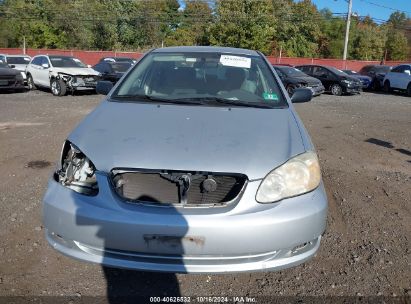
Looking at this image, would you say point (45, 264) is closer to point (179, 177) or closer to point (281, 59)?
point (179, 177)

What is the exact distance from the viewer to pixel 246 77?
3.92m

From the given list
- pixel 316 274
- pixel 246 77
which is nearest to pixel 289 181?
pixel 316 274

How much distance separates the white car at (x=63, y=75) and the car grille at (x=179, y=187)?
12613mm

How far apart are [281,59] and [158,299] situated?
35.6m

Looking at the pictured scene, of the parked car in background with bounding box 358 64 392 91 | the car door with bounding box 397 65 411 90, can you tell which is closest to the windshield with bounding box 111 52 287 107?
the car door with bounding box 397 65 411 90

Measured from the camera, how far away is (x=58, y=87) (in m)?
14.3

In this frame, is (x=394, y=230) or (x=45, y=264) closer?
(x=45, y=264)

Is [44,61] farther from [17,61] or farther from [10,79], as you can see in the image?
[17,61]

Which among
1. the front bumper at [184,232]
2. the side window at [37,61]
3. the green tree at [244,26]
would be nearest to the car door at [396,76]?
the side window at [37,61]

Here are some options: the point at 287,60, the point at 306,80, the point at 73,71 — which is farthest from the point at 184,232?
the point at 287,60

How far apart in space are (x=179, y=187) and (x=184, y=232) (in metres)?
0.29

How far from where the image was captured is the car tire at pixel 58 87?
558 inches

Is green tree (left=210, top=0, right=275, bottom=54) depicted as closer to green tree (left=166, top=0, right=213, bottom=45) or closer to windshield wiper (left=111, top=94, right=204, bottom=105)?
green tree (left=166, top=0, right=213, bottom=45)

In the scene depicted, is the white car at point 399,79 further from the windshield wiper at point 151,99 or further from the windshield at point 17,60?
the windshield wiper at point 151,99
